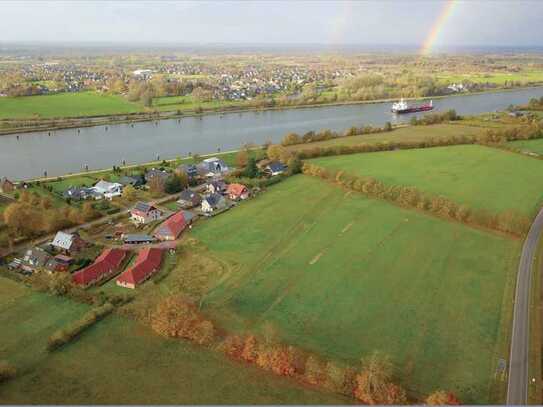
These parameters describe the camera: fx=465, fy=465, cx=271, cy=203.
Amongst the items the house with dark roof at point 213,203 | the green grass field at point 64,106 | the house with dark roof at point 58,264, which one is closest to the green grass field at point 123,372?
the house with dark roof at point 58,264

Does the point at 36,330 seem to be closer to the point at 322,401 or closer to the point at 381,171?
the point at 322,401

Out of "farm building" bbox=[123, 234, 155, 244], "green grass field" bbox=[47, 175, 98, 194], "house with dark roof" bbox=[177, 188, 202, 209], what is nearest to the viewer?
"farm building" bbox=[123, 234, 155, 244]

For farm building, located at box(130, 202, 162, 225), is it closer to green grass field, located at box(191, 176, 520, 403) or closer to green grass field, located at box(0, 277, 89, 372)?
green grass field, located at box(191, 176, 520, 403)

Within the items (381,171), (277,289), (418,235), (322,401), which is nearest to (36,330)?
(277,289)

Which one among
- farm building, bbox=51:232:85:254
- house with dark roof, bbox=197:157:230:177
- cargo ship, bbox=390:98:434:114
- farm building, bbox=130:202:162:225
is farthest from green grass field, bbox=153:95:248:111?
farm building, bbox=51:232:85:254

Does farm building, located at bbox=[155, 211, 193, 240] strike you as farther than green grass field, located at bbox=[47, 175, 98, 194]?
No

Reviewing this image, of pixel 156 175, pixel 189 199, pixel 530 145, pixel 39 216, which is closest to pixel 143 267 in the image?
pixel 39 216

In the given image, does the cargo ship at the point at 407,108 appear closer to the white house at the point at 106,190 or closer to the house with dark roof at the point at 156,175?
the house with dark roof at the point at 156,175
